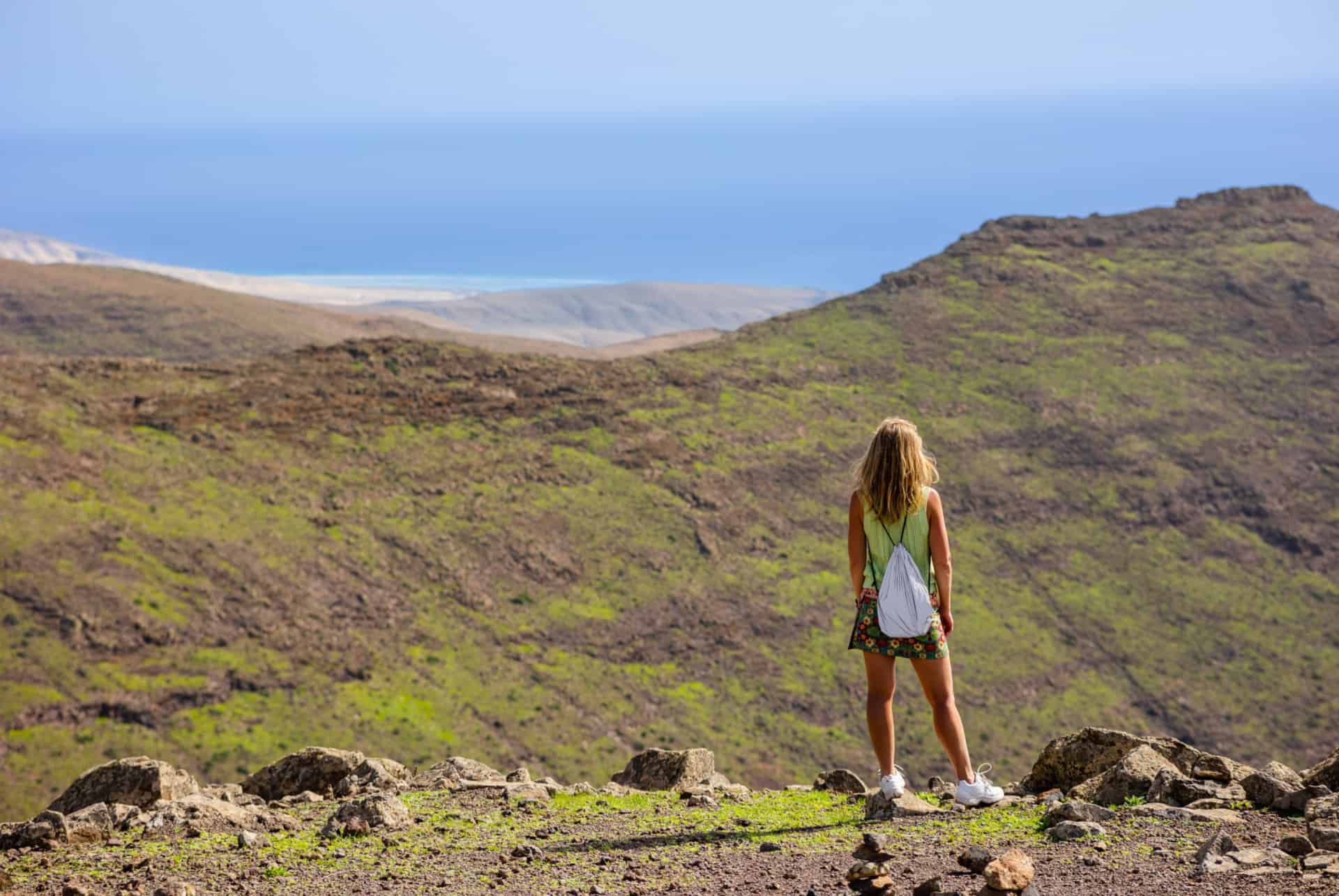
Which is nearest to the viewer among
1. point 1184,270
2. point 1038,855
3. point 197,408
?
point 1038,855

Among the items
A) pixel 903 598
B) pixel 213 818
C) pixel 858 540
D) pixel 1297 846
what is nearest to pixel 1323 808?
pixel 1297 846

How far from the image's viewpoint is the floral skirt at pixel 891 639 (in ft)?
28.6

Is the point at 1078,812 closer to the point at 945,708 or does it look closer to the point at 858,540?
the point at 945,708

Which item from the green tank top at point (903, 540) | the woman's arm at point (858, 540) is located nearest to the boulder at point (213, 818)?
the woman's arm at point (858, 540)

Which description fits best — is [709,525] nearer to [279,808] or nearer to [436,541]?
[436,541]

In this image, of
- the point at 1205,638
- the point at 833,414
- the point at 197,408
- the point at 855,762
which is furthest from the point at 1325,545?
the point at 197,408

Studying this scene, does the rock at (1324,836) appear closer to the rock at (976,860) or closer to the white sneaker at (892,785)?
the rock at (976,860)

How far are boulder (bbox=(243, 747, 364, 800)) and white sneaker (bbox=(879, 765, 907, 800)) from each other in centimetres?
480

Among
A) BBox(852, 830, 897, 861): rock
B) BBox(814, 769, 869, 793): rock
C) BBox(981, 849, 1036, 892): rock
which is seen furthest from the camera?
BBox(814, 769, 869, 793): rock

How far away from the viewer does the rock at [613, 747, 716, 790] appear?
Answer: 11414mm

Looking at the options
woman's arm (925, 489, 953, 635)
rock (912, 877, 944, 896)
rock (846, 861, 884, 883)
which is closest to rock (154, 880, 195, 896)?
rock (846, 861, 884, 883)

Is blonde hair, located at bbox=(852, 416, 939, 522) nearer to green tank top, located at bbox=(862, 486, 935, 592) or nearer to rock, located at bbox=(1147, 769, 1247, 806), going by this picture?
green tank top, located at bbox=(862, 486, 935, 592)

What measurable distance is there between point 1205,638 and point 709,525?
21254 mm

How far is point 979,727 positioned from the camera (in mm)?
47062
